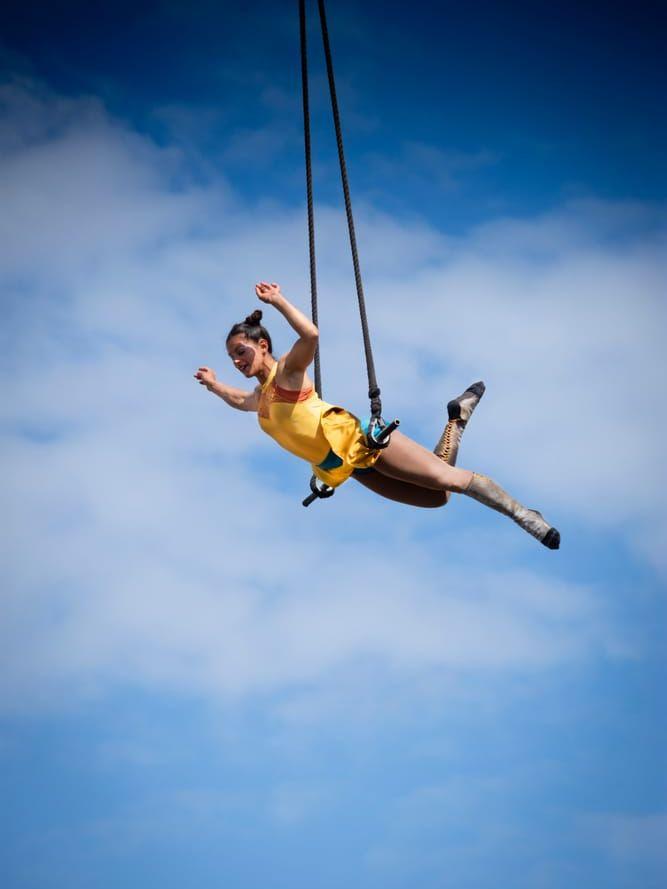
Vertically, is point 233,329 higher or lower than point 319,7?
lower

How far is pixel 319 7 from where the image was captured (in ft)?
24.9

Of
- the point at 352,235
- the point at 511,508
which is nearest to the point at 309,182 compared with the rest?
the point at 352,235

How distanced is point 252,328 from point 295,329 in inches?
20.4

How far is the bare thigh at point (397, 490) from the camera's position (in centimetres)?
746

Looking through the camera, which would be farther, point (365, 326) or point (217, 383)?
point (217, 383)

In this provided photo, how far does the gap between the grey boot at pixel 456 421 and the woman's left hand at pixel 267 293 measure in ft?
5.63

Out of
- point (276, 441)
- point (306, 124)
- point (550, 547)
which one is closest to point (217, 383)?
point (276, 441)

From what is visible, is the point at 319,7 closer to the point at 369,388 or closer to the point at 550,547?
the point at 369,388

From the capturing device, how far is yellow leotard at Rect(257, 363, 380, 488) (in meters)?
6.97

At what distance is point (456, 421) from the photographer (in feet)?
25.7

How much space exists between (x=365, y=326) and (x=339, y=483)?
3.36 ft

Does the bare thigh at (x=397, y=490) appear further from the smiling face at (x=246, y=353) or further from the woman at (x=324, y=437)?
the smiling face at (x=246, y=353)

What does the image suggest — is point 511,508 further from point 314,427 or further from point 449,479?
point 314,427

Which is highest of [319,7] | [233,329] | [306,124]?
[319,7]
